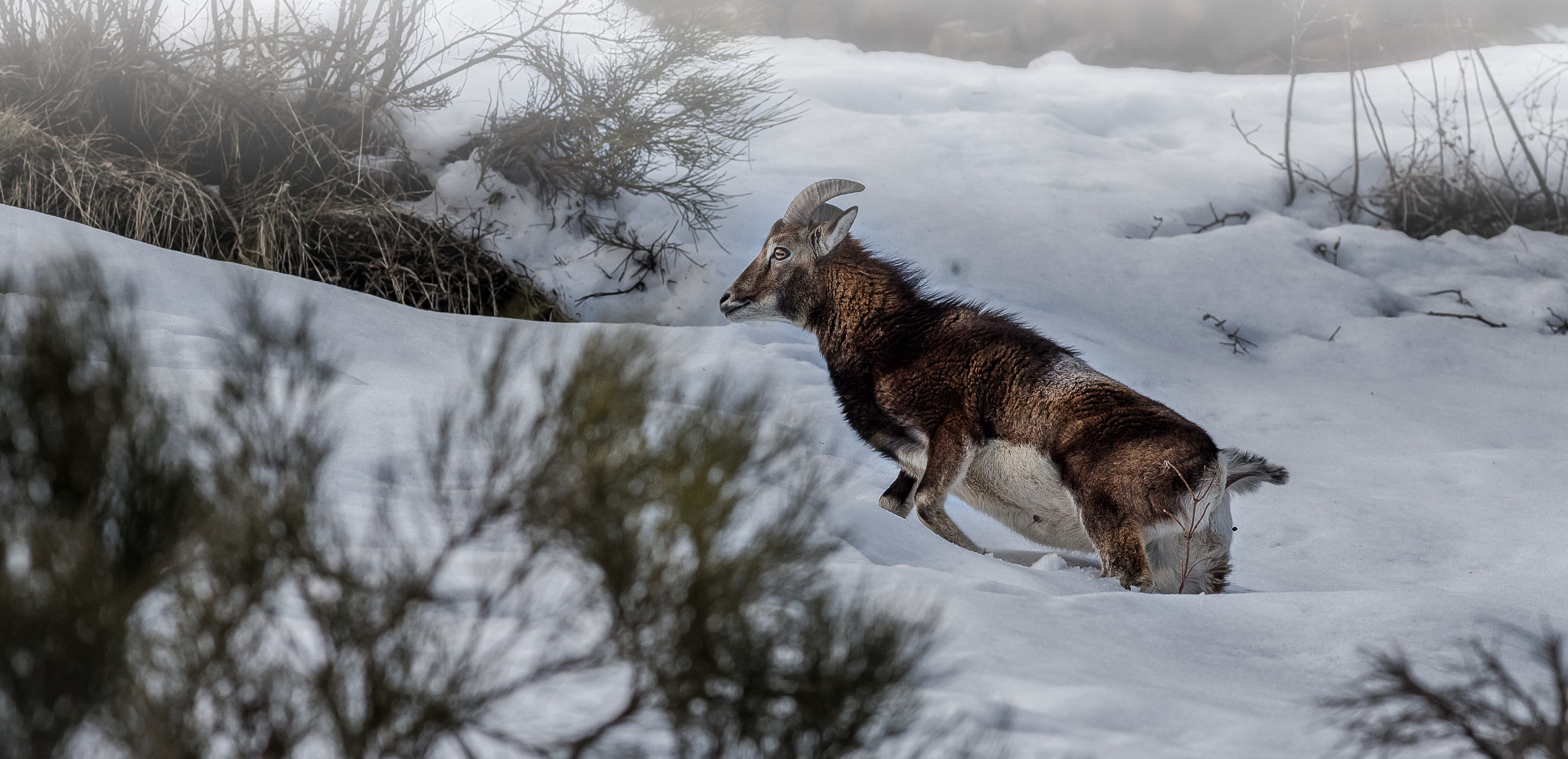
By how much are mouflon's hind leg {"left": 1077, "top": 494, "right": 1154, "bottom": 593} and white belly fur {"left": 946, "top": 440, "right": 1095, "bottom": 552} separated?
0.42ft

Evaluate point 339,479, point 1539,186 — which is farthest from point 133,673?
point 1539,186

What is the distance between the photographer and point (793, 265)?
181 inches

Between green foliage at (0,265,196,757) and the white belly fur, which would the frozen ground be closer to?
the white belly fur

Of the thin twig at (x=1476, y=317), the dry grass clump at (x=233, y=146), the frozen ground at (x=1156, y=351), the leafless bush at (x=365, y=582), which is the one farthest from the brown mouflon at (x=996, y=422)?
the thin twig at (x=1476, y=317)

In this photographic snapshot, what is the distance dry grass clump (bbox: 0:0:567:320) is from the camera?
638 cm

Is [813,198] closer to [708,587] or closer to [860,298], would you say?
[860,298]

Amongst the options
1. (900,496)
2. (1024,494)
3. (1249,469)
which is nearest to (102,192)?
(900,496)

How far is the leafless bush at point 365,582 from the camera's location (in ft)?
4.29

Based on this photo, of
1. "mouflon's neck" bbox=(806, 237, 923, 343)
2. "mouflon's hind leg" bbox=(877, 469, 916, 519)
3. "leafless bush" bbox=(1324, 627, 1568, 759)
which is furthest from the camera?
"mouflon's neck" bbox=(806, 237, 923, 343)

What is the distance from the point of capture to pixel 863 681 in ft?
5.10

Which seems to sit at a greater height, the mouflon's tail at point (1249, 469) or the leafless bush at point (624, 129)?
the leafless bush at point (624, 129)

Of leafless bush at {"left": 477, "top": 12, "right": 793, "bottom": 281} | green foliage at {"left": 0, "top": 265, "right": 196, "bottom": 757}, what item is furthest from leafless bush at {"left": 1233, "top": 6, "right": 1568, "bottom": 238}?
green foliage at {"left": 0, "top": 265, "right": 196, "bottom": 757}

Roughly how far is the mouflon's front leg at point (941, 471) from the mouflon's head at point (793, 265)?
2.83 feet

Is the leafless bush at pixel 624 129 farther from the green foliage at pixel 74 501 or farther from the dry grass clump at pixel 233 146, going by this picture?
the green foliage at pixel 74 501
